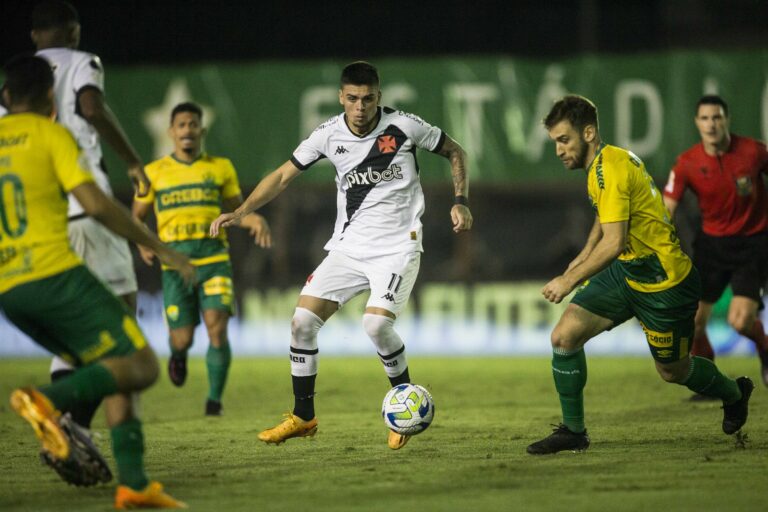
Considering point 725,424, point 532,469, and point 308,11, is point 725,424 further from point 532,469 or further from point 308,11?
point 308,11

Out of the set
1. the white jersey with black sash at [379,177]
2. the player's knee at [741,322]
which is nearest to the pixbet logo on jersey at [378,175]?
the white jersey with black sash at [379,177]

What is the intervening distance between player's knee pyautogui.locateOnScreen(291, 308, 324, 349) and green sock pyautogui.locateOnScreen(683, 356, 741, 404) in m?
2.47

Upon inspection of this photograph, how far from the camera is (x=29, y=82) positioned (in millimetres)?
5750

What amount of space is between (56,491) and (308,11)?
16119 mm

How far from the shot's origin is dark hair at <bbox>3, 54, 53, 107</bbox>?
575cm

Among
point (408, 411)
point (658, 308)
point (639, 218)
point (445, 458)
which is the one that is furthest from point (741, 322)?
point (445, 458)

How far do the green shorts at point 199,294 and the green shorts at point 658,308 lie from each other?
3.79 meters

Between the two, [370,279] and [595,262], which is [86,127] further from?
[595,262]

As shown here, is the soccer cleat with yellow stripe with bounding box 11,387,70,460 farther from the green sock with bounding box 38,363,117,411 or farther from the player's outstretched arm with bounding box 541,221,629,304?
the player's outstretched arm with bounding box 541,221,629,304

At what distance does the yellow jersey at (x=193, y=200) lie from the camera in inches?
407

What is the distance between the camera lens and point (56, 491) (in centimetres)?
616

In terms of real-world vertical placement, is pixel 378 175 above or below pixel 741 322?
above

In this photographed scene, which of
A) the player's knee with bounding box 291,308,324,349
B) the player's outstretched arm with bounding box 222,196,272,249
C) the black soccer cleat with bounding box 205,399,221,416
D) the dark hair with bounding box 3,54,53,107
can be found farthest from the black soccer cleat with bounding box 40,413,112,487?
the black soccer cleat with bounding box 205,399,221,416

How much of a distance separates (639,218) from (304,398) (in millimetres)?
2565
